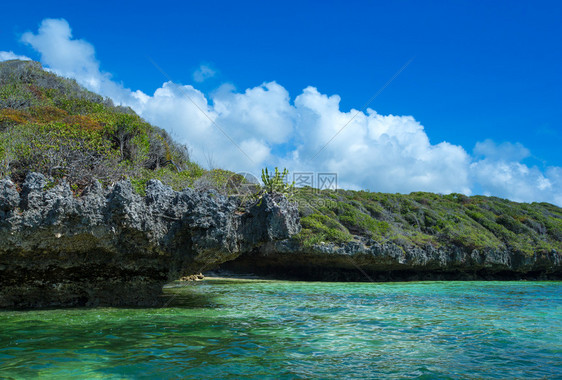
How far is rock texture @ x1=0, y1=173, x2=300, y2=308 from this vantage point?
898cm

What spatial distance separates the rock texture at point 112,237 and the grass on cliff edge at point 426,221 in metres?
14.7

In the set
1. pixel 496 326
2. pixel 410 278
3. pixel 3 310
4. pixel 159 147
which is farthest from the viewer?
pixel 410 278

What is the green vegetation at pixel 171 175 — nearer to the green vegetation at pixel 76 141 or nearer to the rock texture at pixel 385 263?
the green vegetation at pixel 76 141

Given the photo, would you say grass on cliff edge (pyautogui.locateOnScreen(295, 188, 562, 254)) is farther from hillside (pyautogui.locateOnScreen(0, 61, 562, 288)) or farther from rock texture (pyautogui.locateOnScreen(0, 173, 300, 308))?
rock texture (pyautogui.locateOnScreen(0, 173, 300, 308))

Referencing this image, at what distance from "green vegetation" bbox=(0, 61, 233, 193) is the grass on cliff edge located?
907 centimetres

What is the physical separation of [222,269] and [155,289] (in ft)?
61.3

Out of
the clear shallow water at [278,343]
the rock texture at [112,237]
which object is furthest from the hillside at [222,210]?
the clear shallow water at [278,343]

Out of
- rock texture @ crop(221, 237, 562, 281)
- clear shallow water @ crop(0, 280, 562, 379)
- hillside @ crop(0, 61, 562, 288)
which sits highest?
hillside @ crop(0, 61, 562, 288)

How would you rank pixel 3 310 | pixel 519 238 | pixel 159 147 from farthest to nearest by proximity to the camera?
1. pixel 519 238
2. pixel 159 147
3. pixel 3 310

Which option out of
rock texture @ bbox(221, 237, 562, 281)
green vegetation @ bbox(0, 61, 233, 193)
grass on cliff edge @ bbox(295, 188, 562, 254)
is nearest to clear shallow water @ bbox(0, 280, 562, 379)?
green vegetation @ bbox(0, 61, 233, 193)

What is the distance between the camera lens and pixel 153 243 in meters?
10.3

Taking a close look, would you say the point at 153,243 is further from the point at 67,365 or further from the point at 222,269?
the point at 222,269

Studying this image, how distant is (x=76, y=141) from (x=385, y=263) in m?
20.0

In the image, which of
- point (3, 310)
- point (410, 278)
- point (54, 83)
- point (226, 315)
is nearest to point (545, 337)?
point (226, 315)
